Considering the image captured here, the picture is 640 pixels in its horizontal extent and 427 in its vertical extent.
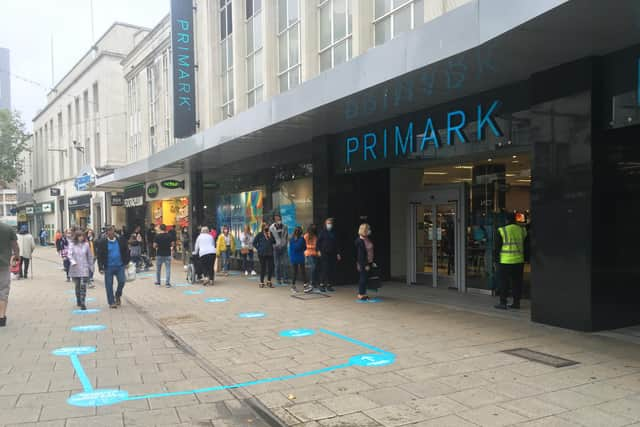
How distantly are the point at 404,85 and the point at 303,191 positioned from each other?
6.91 metres

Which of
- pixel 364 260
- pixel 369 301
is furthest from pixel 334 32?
pixel 369 301

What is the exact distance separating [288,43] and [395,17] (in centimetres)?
494

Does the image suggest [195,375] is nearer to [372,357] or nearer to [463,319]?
[372,357]

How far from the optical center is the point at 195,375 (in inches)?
219

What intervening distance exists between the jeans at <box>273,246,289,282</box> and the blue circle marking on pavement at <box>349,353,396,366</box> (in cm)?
749

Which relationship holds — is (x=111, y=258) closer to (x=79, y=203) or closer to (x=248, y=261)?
(x=248, y=261)

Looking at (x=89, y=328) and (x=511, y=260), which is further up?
(x=511, y=260)

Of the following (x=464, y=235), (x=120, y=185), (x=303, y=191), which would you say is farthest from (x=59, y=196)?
(x=464, y=235)

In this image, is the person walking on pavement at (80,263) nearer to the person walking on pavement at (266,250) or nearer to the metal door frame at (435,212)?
the person walking on pavement at (266,250)

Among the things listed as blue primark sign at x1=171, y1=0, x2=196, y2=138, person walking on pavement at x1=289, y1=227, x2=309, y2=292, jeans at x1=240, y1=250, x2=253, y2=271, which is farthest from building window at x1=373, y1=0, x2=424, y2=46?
blue primark sign at x1=171, y1=0, x2=196, y2=138

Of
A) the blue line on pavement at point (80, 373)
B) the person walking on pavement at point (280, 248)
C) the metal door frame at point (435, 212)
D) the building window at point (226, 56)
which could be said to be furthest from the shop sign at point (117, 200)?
the blue line on pavement at point (80, 373)

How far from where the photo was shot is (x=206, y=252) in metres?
13.6

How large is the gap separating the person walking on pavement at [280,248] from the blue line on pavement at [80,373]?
7.11 m

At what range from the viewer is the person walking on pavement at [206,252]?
13.6 meters
